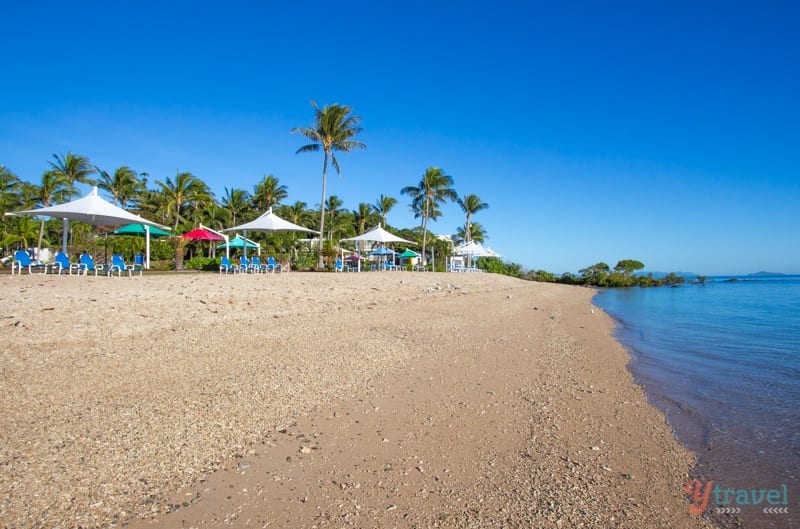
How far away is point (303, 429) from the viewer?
4.22 metres

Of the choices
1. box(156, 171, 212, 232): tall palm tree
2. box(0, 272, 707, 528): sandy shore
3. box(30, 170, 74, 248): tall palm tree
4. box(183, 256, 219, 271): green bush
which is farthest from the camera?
box(156, 171, 212, 232): tall palm tree

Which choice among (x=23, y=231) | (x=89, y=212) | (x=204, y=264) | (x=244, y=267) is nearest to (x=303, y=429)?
(x=89, y=212)

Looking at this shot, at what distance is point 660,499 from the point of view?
3371mm

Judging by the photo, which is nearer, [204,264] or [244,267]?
[244,267]

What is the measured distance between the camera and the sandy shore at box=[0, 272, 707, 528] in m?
2.96

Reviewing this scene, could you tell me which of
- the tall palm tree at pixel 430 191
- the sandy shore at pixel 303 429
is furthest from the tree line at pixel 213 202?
the sandy shore at pixel 303 429

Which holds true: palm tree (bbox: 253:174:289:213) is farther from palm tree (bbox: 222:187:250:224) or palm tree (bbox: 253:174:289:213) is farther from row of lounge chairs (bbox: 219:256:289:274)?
row of lounge chairs (bbox: 219:256:289:274)

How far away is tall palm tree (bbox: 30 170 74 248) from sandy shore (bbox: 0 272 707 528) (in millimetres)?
30483

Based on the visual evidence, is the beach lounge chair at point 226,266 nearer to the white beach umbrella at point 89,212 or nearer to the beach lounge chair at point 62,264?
the white beach umbrella at point 89,212

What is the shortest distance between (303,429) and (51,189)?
38.9 metres

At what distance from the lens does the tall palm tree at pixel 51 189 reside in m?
32.2

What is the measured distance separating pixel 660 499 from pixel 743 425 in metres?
2.79

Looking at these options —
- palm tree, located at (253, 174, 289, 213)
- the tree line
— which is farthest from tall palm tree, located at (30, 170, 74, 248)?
palm tree, located at (253, 174, 289, 213)

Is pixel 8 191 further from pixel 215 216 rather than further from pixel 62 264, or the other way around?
pixel 62 264
